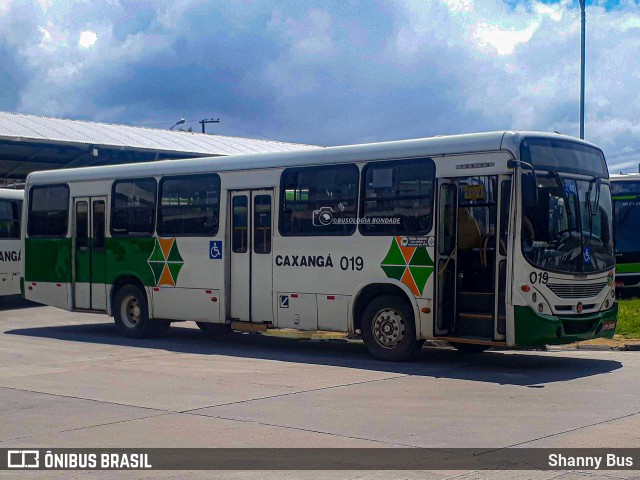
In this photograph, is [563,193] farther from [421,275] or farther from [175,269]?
[175,269]

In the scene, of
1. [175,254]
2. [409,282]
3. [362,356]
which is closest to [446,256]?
[409,282]

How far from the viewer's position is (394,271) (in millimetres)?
14336

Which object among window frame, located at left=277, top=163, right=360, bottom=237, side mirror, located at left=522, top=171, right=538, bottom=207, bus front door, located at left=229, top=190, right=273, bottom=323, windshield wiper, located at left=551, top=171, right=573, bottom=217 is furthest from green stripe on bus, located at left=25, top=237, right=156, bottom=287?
windshield wiper, located at left=551, top=171, right=573, bottom=217

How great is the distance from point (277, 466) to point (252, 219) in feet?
29.2

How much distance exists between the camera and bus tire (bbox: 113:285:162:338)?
18384 mm

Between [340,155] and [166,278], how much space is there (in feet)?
15.3

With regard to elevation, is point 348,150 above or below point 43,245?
above

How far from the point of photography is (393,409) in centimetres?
1054

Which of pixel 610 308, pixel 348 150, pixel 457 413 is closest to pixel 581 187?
→ pixel 610 308

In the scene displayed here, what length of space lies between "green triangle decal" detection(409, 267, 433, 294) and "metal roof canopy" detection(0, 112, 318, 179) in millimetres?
18657

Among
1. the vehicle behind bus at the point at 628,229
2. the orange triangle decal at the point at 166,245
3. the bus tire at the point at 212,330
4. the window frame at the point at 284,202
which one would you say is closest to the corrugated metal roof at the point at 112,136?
the vehicle behind bus at the point at 628,229

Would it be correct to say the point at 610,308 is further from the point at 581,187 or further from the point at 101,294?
the point at 101,294

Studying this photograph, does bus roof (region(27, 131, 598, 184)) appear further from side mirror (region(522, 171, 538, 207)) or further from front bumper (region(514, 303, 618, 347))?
front bumper (region(514, 303, 618, 347))

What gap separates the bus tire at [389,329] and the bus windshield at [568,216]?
2.22 metres
